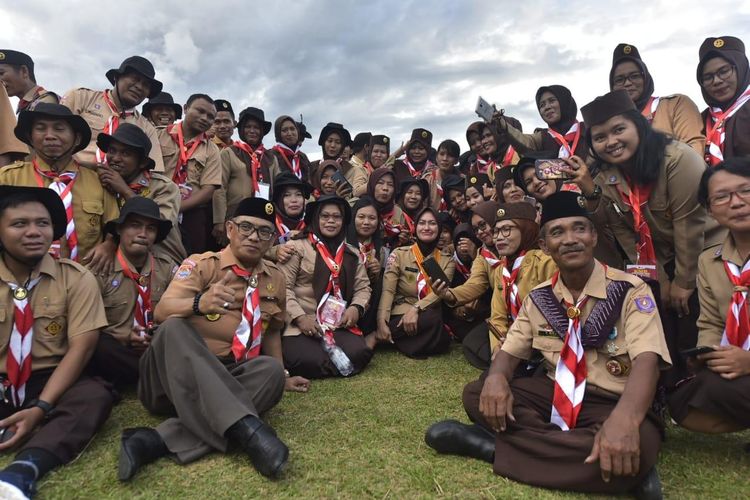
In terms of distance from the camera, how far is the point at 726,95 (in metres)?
4.66

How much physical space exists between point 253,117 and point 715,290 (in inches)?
258

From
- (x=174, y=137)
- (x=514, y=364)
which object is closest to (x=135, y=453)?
(x=514, y=364)

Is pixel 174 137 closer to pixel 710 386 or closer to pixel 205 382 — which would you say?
pixel 205 382

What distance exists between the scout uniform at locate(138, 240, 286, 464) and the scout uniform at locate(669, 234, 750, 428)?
283cm

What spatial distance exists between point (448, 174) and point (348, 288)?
3.89 meters

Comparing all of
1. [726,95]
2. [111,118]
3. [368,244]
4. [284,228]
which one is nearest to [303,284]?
[284,228]

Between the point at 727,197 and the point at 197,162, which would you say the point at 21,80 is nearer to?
the point at 197,162

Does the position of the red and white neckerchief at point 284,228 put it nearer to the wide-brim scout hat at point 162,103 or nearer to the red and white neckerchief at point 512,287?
the wide-brim scout hat at point 162,103

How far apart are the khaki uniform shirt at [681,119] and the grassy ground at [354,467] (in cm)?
308

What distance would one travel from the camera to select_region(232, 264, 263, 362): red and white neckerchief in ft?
11.8

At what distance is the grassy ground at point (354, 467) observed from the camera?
8.47 ft

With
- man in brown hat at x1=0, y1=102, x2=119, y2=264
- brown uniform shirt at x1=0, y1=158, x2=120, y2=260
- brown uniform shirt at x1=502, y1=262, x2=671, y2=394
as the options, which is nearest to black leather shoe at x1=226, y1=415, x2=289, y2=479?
brown uniform shirt at x1=502, y1=262, x2=671, y2=394

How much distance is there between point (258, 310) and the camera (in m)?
3.78

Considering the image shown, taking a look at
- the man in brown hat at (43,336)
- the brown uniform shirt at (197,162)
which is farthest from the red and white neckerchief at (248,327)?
the brown uniform shirt at (197,162)
